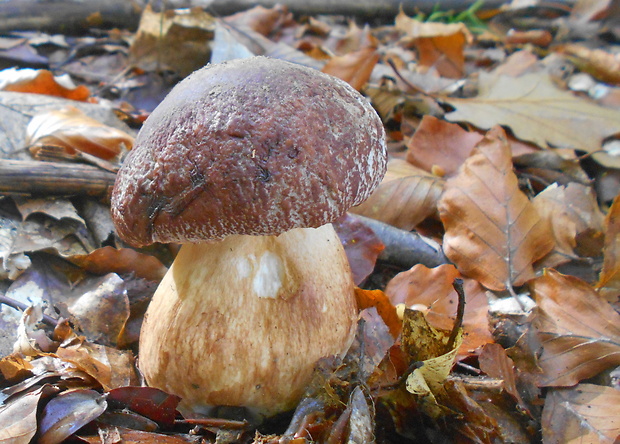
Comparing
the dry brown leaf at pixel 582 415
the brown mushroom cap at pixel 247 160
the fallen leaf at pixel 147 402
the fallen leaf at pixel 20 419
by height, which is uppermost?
the brown mushroom cap at pixel 247 160

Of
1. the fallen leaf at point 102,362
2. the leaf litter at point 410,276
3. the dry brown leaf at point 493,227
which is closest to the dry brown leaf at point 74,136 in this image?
the leaf litter at point 410,276

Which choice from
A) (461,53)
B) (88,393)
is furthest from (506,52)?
(88,393)

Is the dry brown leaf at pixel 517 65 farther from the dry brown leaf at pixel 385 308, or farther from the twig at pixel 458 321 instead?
the twig at pixel 458 321

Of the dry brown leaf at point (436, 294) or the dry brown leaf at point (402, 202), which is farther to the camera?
the dry brown leaf at point (402, 202)

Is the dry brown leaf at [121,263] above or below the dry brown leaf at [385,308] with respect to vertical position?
below

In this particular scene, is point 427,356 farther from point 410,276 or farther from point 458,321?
point 410,276

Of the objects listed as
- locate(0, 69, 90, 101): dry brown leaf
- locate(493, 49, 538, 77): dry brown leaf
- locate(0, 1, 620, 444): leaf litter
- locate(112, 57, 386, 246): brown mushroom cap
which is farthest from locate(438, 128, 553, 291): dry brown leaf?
locate(0, 69, 90, 101): dry brown leaf

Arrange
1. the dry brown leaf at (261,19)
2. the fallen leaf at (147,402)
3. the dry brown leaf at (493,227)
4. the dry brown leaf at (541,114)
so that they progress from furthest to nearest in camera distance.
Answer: the dry brown leaf at (261,19)
the dry brown leaf at (541,114)
the dry brown leaf at (493,227)
the fallen leaf at (147,402)

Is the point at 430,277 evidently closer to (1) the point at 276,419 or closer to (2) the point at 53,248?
(1) the point at 276,419
